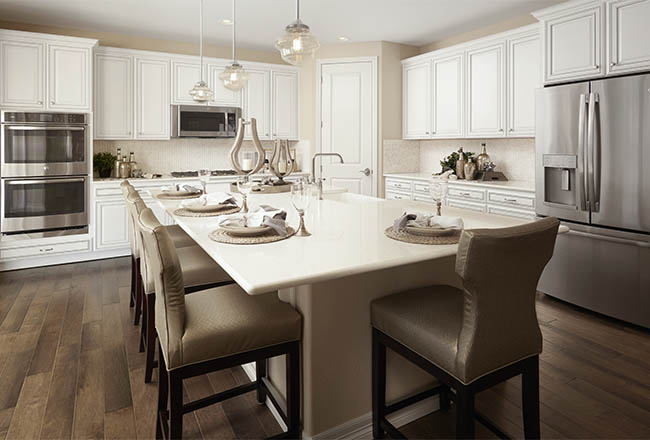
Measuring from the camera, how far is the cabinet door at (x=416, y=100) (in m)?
5.64

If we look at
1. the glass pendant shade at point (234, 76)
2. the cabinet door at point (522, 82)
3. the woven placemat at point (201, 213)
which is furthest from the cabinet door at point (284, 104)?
the woven placemat at point (201, 213)

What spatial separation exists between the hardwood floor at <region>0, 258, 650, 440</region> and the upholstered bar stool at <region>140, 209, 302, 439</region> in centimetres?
45

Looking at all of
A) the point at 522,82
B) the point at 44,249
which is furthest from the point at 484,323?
the point at 44,249

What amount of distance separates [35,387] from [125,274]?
226 centimetres

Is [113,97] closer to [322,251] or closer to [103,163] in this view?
[103,163]

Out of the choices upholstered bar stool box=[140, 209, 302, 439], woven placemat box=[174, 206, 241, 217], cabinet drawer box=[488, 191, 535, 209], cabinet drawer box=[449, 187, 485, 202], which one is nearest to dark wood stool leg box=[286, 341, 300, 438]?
upholstered bar stool box=[140, 209, 302, 439]

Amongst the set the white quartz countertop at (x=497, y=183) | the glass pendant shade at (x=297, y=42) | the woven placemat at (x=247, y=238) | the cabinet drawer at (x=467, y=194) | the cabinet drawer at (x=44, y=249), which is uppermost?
the glass pendant shade at (x=297, y=42)

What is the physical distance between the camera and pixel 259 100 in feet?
20.3

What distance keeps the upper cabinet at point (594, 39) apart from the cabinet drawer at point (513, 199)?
3.30ft

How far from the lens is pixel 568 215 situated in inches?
138

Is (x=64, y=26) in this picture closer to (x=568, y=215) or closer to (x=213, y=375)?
(x=213, y=375)

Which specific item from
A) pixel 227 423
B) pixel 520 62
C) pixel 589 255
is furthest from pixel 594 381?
pixel 520 62

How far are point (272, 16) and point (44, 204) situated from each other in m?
3.08

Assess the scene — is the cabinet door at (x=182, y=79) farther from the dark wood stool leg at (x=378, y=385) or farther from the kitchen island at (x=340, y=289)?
the dark wood stool leg at (x=378, y=385)
